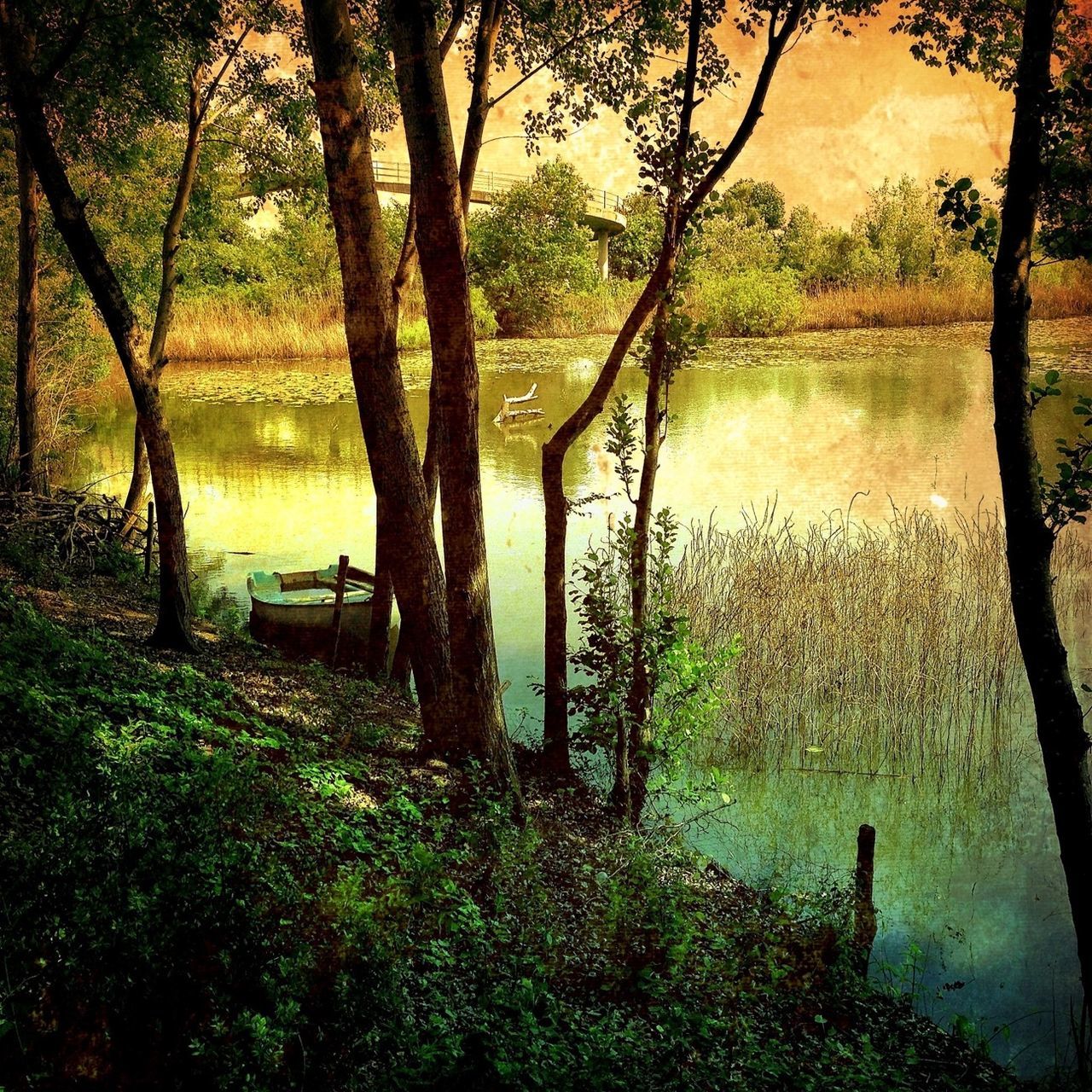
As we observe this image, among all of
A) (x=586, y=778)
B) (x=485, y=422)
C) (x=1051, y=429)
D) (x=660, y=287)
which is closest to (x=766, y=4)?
(x=660, y=287)

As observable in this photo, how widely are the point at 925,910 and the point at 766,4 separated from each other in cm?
586

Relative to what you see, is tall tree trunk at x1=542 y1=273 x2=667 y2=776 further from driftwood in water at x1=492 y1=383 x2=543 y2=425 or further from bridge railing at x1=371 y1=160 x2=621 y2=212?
bridge railing at x1=371 y1=160 x2=621 y2=212

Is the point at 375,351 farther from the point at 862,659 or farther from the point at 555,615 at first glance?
the point at 862,659

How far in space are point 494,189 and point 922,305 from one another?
45.1 ft

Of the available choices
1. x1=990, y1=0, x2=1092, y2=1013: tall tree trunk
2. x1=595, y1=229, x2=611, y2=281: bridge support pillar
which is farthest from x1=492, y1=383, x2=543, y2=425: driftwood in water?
x1=595, y1=229, x2=611, y2=281: bridge support pillar

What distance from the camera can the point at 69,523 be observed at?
35.7 feet

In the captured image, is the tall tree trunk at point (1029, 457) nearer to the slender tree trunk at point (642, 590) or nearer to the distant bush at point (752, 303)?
the slender tree trunk at point (642, 590)

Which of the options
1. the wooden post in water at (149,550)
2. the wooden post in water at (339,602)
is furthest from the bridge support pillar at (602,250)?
the wooden post in water at (339,602)

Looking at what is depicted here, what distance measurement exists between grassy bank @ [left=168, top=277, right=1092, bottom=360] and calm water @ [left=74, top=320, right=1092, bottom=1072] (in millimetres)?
1065

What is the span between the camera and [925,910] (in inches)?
262

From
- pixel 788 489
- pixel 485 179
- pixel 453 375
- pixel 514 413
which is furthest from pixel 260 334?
pixel 453 375

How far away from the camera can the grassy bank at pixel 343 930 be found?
320 cm

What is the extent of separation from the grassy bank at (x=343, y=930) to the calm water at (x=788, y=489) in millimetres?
1049

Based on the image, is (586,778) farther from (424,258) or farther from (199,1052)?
(199,1052)
